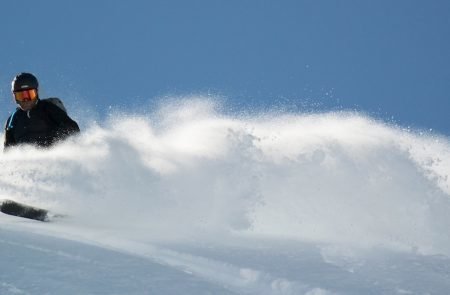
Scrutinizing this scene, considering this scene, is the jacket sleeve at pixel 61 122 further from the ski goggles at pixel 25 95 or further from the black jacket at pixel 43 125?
the ski goggles at pixel 25 95

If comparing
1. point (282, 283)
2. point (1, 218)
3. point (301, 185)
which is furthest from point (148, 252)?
point (301, 185)

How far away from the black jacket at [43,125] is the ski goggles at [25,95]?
143mm

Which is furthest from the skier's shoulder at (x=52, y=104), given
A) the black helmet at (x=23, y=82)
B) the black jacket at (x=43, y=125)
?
the black helmet at (x=23, y=82)

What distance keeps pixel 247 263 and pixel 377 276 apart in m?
0.99

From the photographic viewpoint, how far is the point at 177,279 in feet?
11.1

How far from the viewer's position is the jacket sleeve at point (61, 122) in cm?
720

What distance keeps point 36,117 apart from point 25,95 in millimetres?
332

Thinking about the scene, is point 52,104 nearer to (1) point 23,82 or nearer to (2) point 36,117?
(2) point 36,117

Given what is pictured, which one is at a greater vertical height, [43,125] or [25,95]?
[25,95]

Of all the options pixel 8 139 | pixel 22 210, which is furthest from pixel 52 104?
pixel 22 210

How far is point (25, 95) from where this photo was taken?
721 centimetres

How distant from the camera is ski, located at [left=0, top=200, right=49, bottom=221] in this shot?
6.16 meters

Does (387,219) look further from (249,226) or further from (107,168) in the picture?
(107,168)

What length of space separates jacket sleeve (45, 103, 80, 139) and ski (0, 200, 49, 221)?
1.20 meters
